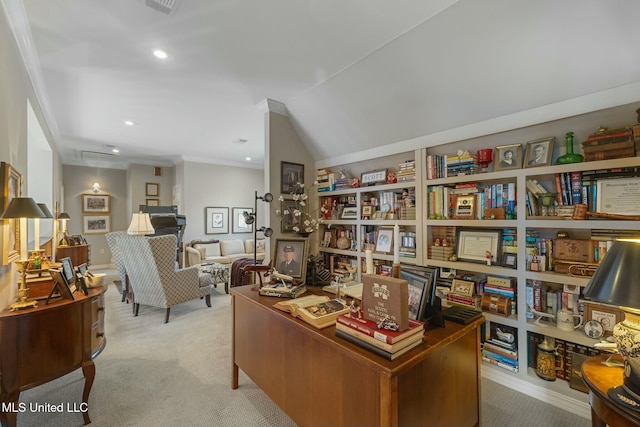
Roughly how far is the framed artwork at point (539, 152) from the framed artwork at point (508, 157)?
2.3 inches

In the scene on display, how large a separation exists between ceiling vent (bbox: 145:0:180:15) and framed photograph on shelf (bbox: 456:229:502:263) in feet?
9.40

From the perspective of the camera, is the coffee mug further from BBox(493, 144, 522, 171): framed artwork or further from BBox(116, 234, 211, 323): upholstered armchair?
BBox(116, 234, 211, 323): upholstered armchair

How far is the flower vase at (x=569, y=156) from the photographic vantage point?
6.47 ft

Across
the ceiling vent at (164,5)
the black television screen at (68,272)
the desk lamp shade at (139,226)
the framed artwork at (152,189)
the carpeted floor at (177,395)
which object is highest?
the ceiling vent at (164,5)

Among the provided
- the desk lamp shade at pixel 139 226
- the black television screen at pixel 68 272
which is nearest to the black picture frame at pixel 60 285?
the black television screen at pixel 68 272

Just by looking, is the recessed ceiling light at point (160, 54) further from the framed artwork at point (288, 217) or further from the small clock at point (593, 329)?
the small clock at point (593, 329)

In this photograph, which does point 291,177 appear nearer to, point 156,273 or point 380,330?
point 156,273

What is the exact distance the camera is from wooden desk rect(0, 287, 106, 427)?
5.16 feet

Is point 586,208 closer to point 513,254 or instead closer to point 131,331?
point 513,254

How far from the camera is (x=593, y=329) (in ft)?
6.16

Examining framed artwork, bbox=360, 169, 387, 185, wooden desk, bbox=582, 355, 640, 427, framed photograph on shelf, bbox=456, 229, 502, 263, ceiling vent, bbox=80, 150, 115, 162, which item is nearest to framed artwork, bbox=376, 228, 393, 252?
framed artwork, bbox=360, 169, 387, 185

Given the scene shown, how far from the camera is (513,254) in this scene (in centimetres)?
229

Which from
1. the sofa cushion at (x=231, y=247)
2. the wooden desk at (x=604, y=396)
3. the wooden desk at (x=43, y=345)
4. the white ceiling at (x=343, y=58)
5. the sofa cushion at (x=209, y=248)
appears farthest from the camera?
the sofa cushion at (x=231, y=247)

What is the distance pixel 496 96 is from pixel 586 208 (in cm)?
105
